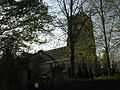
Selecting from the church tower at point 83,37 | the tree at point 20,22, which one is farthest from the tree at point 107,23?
the tree at point 20,22

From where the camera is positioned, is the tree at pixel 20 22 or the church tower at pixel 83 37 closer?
the tree at pixel 20 22

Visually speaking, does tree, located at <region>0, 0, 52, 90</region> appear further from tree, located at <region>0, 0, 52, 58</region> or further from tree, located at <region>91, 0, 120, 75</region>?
tree, located at <region>91, 0, 120, 75</region>

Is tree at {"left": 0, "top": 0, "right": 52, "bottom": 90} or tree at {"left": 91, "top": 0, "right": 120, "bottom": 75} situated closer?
tree at {"left": 0, "top": 0, "right": 52, "bottom": 90}

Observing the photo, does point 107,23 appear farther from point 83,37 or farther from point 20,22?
point 20,22

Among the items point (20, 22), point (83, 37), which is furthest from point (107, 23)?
point (20, 22)

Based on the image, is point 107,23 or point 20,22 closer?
point 20,22

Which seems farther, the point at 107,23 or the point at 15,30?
the point at 107,23

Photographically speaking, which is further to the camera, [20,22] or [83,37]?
[83,37]

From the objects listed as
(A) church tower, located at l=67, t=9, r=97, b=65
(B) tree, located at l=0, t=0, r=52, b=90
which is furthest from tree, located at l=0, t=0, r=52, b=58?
(A) church tower, located at l=67, t=9, r=97, b=65

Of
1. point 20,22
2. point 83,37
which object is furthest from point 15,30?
point 83,37

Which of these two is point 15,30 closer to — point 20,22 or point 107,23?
point 20,22

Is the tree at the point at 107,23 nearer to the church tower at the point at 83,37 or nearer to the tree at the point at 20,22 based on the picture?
the church tower at the point at 83,37

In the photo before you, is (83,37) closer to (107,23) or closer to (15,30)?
(107,23)

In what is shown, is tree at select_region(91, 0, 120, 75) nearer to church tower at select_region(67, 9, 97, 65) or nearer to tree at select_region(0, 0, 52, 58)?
church tower at select_region(67, 9, 97, 65)
